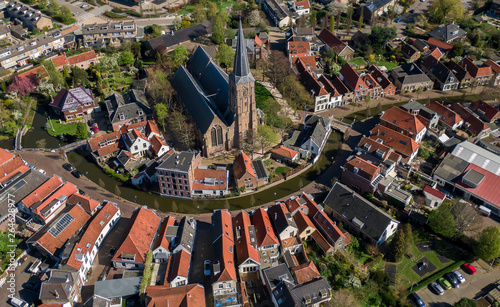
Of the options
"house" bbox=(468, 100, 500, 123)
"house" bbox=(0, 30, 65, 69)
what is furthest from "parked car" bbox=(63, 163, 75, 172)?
"house" bbox=(468, 100, 500, 123)

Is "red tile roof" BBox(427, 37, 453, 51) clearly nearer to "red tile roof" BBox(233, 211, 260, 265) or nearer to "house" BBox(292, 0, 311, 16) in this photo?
"house" BBox(292, 0, 311, 16)

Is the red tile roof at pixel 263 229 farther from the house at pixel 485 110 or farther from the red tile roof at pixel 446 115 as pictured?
the house at pixel 485 110

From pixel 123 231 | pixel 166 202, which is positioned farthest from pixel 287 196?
pixel 123 231

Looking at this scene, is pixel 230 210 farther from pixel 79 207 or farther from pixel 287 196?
pixel 79 207

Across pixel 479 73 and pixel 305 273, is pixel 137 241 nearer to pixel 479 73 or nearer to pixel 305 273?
pixel 305 273

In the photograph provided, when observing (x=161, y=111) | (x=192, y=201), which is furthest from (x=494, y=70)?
(x=192, y=201)

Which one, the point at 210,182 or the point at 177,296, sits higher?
the point at 210,182
